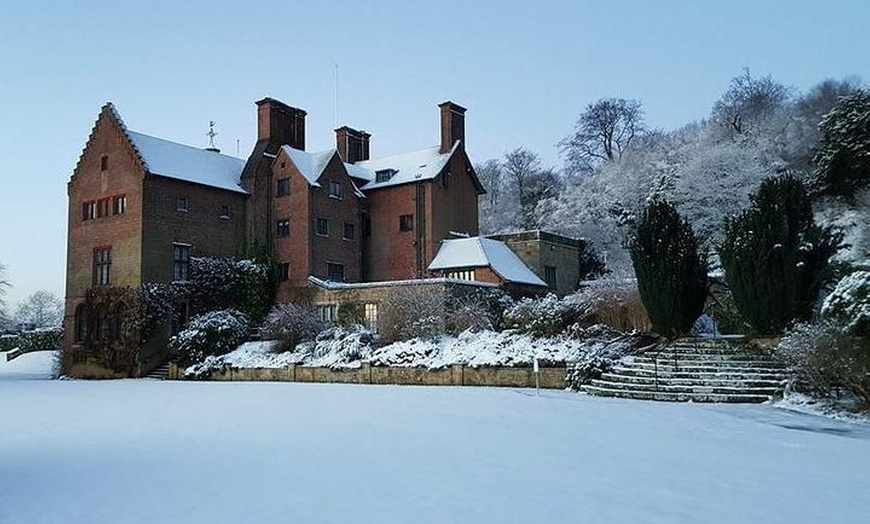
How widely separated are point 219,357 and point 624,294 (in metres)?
15.8

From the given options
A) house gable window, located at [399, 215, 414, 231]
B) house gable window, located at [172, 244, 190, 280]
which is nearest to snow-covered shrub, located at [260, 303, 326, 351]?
house gable window, located at [172, 244, 190, 280]

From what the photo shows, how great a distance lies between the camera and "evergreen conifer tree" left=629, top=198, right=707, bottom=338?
63.0 ft

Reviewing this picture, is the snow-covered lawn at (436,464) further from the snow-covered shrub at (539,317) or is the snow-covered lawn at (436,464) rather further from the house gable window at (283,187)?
the house gable window at (283,187)

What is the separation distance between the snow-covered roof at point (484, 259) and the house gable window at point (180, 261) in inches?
457

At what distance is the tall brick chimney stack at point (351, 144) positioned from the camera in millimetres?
41656

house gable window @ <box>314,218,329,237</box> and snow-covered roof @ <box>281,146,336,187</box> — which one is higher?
snow-covered roof @ <box>281,146,336,187</box>

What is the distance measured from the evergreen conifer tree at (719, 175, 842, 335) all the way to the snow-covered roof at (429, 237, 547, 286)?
13.5 m

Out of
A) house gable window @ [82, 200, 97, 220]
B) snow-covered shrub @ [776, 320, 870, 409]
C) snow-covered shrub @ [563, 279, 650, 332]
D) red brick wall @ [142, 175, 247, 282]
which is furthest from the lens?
house gable window @ [82, 200, 97, 220]

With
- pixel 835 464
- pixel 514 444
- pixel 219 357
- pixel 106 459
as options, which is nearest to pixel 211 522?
pixel 106 459

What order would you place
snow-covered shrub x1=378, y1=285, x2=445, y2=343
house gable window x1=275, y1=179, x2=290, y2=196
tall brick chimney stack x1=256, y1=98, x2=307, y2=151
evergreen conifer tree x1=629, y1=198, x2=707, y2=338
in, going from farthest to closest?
tall brick chimney stack x1=256, y1=98, x2=307, y2=151, house gable window x1=275, y1=179, x2=290, y2=196, snow-covered shrub x1=378, y1=285, x2=445, y2=343, evergreen conifer tree x1=629, y1=198, x2=707, y2=338

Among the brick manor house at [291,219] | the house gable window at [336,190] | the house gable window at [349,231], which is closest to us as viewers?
the brick manor house at [291,219]

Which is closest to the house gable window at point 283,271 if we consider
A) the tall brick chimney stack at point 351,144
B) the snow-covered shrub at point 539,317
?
the tall brick chimney stack at point 351,144

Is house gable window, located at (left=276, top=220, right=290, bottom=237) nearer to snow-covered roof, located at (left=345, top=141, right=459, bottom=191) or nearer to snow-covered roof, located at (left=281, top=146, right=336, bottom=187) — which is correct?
snow-covered roof, located at (left=281, top=146, right=336, bottom=187)

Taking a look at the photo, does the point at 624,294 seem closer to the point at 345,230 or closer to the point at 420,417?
the point at 420,417
